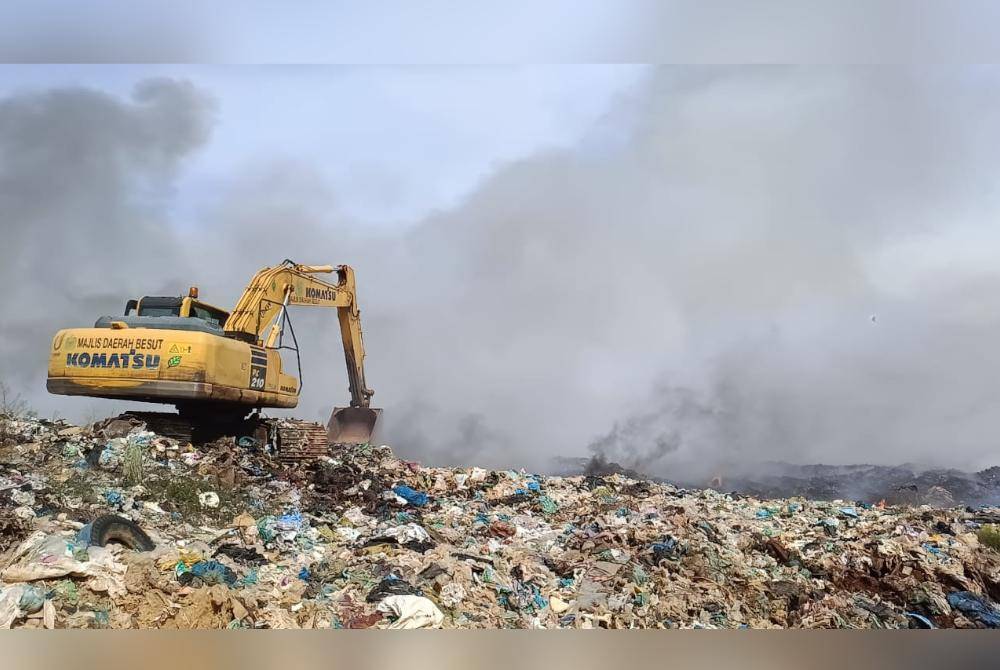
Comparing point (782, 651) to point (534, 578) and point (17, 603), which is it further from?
point (17, 603)

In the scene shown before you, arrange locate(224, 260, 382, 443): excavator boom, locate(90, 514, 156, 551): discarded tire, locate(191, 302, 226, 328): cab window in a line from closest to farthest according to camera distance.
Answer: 1. locate(90, 514, 156, 551): discarded tire
2. locate(191, 302, 226, 328): cab window
3. locate(224, 260, 382, 443): excavator boom

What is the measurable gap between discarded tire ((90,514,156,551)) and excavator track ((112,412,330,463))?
2518 mm

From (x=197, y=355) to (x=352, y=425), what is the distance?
10.8 feet

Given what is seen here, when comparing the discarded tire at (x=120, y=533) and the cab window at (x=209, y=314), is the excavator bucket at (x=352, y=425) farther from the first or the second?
the discarded tire at (x=120, y=533)

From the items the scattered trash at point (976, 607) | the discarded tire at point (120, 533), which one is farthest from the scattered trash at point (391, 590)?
the scattered trash at point (976, 607)

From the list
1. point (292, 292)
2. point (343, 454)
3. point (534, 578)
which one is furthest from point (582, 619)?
point (292, 292)

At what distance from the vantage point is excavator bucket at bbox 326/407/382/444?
30.6 feet

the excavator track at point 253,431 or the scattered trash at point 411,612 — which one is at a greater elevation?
the excavator track at point 253,431

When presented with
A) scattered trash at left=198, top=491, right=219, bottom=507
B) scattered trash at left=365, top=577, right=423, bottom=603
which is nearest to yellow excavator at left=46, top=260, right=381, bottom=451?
scattered trash at left=198, top=491, right=219, bottom=507

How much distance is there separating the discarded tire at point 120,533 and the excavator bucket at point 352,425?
4.52 m

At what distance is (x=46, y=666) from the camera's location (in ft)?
11.4

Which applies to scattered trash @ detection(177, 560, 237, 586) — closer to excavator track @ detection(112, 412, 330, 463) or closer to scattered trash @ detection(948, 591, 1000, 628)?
excavator track @ detection(112, 412, 330, 463)

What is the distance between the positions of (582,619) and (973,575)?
3.34 m

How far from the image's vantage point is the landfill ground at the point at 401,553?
13.9 feet
